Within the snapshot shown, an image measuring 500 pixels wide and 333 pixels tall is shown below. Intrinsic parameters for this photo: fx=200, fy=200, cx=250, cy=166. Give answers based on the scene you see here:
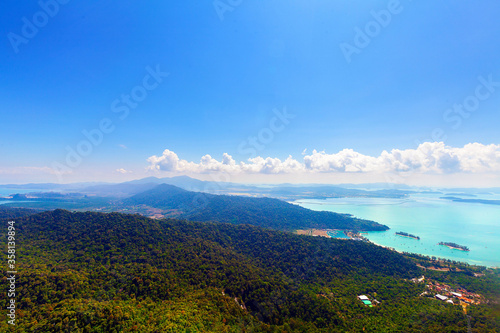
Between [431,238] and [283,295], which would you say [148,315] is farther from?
[431,238]

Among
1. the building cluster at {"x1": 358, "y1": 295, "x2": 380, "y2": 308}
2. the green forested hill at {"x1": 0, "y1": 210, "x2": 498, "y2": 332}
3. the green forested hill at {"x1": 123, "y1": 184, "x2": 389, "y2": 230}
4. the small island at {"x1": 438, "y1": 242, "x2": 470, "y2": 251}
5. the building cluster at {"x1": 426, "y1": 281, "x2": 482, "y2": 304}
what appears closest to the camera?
the green forested hill at {"x1": 0, "y1": 210, "x2": 498, "y2": 332}

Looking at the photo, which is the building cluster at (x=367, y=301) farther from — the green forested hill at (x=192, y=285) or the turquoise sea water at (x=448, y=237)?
the turquoise sea water at (x=448, y=237)

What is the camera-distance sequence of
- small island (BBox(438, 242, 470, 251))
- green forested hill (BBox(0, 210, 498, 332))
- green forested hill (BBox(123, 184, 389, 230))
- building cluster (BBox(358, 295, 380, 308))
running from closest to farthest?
green forested hill (BBox(0, 210, 498, 332)), building cluster (BBox(358, 295, 380, 308)), small island (BBox(438, 242, 470, 251)), green forested hill (BBox(123, 184, 389, 230))

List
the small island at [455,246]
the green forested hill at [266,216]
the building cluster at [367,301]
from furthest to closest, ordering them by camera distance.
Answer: the green forested hill at [266,216], the small island at [455,246], the building cluster at [367,301]

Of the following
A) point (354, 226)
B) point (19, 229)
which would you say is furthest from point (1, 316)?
point (354, 226)

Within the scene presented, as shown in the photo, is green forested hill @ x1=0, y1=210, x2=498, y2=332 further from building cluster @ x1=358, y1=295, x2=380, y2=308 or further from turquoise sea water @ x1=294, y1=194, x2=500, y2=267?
turquoise sea water @ x1=294, y1=194, x2=500, y2=267

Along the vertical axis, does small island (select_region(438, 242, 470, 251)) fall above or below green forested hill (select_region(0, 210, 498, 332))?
below

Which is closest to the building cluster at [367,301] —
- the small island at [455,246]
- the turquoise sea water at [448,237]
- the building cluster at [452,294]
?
the building cluster at [452,294]

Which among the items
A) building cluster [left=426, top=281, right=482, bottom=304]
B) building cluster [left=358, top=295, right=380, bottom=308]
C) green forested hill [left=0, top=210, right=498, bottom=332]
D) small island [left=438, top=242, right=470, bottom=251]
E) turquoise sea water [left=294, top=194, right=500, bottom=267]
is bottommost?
turquoise sea water [left=294, top=194, right=500, bottom=267]

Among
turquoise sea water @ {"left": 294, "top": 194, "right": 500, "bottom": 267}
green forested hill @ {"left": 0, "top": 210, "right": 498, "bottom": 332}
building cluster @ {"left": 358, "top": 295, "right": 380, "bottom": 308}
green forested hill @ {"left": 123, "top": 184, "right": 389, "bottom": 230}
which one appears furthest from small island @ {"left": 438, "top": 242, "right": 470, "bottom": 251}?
building cluster @ {"left": 358, "top": 295, "right": 380, "bottom": 308}
